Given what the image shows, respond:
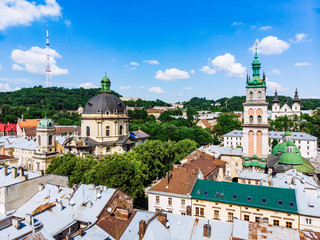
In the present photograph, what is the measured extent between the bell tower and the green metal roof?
30.4 metres

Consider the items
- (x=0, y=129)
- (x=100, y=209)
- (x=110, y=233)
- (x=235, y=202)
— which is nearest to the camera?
(x=110, y=233)

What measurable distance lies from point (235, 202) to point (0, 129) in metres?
107

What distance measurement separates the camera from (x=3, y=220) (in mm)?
19375

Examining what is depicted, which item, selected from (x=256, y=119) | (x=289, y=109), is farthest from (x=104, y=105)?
(x=289, y=109)

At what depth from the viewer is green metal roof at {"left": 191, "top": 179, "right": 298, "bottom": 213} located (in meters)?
26.8

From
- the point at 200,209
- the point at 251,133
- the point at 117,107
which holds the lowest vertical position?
the point at 200,209

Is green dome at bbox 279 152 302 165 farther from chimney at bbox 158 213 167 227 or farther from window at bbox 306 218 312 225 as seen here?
chimney at bbox 158 213 167 227

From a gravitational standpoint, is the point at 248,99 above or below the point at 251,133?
above

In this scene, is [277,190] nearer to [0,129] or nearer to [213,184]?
[213,184]

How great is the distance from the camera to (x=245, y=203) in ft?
91.2

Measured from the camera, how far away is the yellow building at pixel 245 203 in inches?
1035

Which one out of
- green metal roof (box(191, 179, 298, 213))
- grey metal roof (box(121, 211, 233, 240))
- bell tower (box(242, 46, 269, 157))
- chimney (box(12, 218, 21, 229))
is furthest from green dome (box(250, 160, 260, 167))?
chimney (box(12, 218, 21, 229))

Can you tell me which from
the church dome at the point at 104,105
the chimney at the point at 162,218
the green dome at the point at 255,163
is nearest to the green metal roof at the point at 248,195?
the chimney at the point at 162,218

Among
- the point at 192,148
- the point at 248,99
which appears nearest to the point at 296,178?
the point at 248,99
